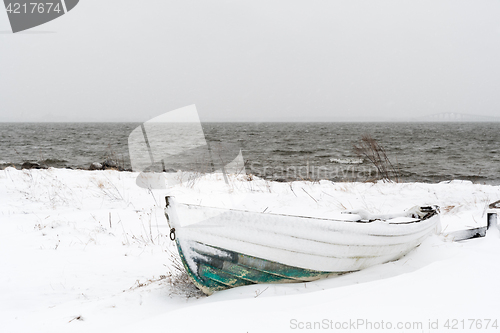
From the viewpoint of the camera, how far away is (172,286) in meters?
3.04

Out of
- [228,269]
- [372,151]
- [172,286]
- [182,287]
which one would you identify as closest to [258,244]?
[228,269]

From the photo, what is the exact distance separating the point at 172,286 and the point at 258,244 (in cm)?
119

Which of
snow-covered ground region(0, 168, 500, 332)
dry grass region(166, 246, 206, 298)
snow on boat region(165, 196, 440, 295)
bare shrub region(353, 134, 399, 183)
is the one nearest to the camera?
snow-covered ground region(0, 168, 500, 332)

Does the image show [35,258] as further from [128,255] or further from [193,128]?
[193,128]

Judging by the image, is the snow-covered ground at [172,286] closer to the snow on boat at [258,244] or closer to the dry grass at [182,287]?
the dry grass at [182,287]

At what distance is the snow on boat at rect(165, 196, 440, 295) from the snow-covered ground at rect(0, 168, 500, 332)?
0.51 ft

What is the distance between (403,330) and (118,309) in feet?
7.59

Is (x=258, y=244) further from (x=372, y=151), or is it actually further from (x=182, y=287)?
(x=372, y=151)

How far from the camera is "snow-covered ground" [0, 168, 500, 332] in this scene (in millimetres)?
2102

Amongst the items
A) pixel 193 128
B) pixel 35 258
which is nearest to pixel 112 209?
pixel 35 258

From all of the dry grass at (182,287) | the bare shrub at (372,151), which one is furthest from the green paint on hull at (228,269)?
the bare shrub at (372,151)

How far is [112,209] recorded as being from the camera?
588 centimetres

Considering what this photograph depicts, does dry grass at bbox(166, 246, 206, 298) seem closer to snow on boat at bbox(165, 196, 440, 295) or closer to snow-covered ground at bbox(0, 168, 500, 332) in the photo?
snow-covered ground at bbox(0, 168, 500, 332)

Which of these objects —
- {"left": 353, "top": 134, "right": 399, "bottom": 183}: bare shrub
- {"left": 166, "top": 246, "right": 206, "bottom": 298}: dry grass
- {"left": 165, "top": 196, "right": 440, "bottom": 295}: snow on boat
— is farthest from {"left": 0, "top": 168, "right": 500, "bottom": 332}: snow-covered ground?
{"left": 353, "top": 134, "right": 399, "bottom": 183}: bare shrub
